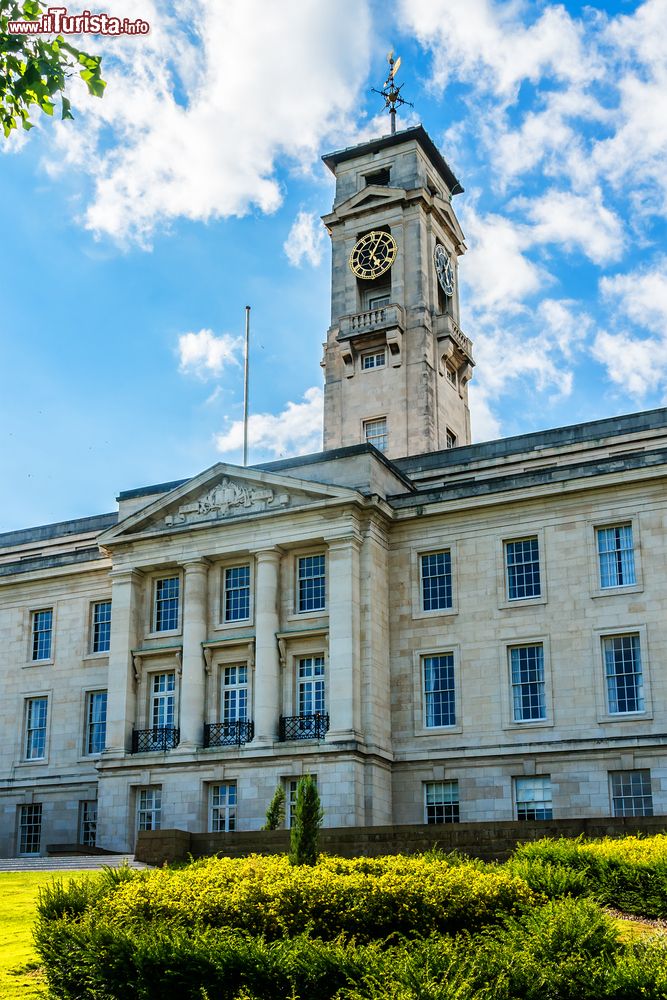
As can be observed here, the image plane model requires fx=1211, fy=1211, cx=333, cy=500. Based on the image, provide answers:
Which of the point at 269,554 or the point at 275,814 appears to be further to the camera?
the point at 269,554

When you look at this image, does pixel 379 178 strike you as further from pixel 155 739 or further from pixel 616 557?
pixel 155 739

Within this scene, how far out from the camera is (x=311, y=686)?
4291cm

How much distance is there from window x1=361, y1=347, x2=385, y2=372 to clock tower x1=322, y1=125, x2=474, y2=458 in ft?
0.16

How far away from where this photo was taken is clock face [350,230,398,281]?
61.6 metres

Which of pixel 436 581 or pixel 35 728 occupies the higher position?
pixel 436 581

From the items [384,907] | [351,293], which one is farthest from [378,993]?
[351,293]

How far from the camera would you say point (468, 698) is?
42000 millimetres

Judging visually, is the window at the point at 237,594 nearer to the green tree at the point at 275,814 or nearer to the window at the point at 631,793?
the green tree at the point at 275,814

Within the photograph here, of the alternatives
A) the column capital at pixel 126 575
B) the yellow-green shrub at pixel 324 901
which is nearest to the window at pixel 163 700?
the column capital at pixel 126 575

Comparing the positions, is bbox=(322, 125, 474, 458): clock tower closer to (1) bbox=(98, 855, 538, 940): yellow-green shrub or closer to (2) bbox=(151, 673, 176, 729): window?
(2) bbox=(151, 673, 176, 729): window

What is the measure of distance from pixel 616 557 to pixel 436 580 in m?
6.64

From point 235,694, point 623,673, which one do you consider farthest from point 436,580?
point 235,694

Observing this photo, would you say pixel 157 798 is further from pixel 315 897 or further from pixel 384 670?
pixel 315 897

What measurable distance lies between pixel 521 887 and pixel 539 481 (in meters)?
23.0
